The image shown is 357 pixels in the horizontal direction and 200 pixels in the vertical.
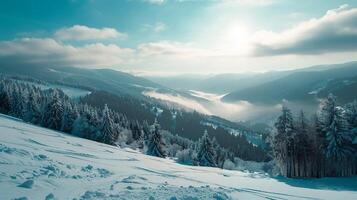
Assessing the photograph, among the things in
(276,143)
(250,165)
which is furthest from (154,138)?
(250,165)

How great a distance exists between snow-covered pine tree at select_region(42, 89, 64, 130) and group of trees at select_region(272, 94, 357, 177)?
51820mm

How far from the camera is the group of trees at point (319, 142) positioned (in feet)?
166

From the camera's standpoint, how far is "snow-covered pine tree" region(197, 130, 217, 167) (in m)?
67.2

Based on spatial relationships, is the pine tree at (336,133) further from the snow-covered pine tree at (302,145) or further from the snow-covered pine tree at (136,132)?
the snow-covered pine tree at (136,132)

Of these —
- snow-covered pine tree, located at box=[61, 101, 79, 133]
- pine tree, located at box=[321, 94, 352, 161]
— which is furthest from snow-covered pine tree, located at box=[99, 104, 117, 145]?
pine tree, located at box=[321, 94, 352, 161]

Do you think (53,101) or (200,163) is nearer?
(200,163)

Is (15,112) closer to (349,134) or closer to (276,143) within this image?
(276,143)

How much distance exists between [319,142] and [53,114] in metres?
60.1

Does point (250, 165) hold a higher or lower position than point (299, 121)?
lower

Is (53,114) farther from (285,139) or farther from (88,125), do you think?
(285,139)

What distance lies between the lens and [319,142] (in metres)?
54.0

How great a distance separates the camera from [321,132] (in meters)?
53.7

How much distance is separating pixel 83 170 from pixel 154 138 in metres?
53.2

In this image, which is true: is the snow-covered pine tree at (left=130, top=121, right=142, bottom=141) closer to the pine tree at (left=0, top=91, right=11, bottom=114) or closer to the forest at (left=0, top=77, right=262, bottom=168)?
the forest at (left=0, top=77, right=262, bottom=168)
